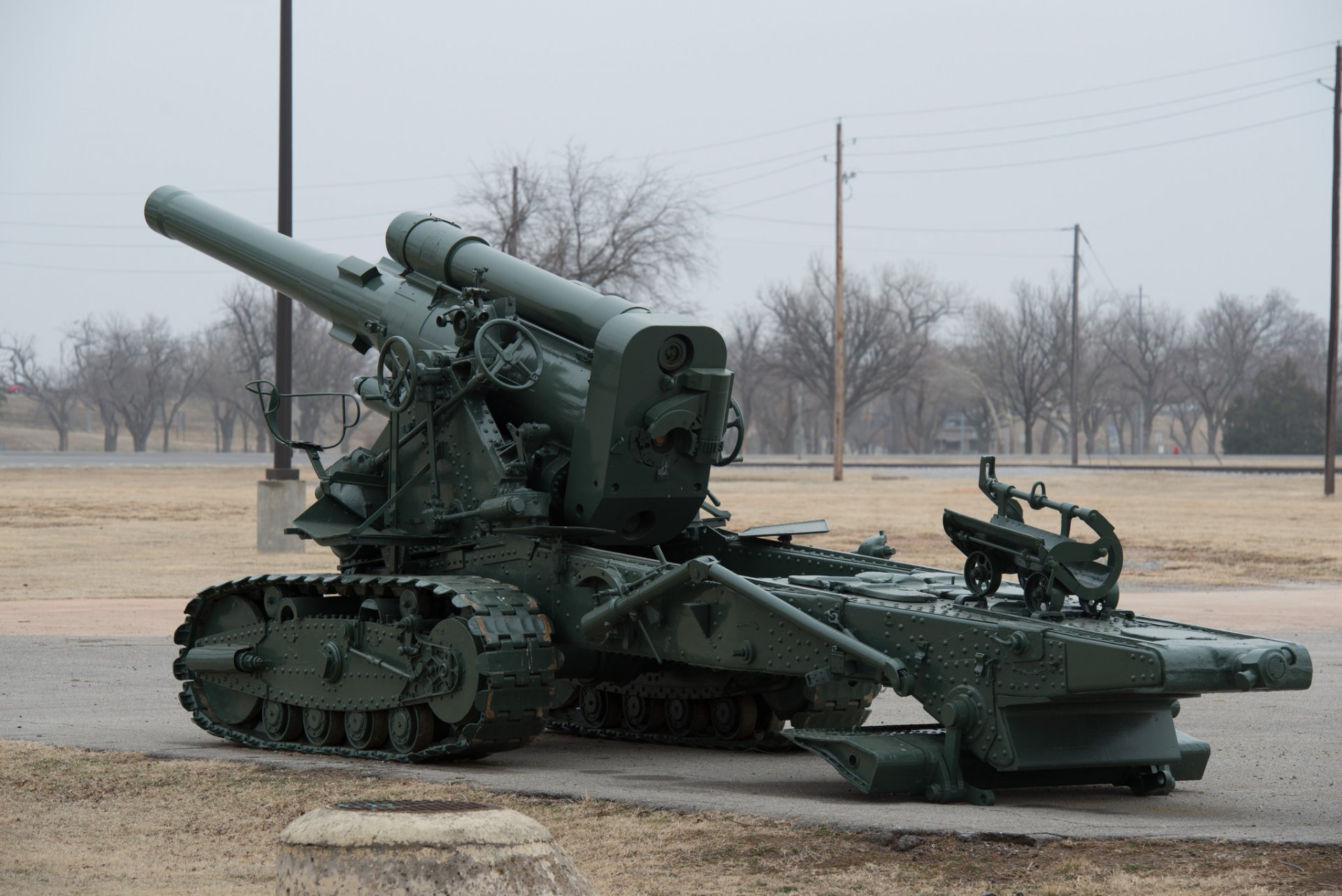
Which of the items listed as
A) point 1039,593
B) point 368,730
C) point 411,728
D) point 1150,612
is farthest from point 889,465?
point 1039,593

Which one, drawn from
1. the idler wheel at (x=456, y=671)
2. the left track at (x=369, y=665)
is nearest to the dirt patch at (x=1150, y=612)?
the left track at (x=369, y=665)

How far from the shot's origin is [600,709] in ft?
33.7

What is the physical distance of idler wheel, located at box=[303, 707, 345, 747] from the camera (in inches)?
360

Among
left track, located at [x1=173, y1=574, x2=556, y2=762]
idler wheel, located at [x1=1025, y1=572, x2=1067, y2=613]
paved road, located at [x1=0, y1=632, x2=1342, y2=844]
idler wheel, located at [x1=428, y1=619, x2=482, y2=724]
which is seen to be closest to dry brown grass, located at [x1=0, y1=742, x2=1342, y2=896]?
paved road, located at [x1=0, y1=632, x2=1342, y2=844]

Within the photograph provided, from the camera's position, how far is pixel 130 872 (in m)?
6.29

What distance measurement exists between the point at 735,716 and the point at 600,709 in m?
1.01

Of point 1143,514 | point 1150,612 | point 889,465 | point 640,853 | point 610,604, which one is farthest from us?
point 889,465

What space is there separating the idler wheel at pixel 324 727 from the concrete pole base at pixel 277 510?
13.5 meters

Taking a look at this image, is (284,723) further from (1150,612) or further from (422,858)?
(1150,612)

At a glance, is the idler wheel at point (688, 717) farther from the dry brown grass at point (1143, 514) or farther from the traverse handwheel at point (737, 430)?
the dry brown grass at point (1143, 514)

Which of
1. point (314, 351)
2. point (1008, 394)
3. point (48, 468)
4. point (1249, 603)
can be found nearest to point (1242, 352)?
point (1008, 394)

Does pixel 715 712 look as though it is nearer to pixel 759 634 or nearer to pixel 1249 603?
pixel 759 634

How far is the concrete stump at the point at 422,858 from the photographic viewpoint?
4.71m

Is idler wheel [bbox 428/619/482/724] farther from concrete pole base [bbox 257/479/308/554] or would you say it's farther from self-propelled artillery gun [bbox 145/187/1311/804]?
concrete pole base [bbox 257/479/308/554]
